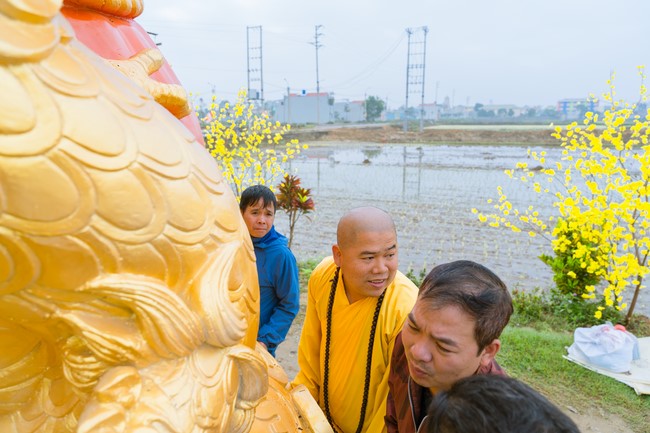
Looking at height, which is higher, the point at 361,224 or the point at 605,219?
the point at 361,224

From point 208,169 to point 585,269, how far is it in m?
5.26

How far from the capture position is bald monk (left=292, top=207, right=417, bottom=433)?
5.55 ft

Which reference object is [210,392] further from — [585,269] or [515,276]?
[515,276]

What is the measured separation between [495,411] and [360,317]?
3.30 feet

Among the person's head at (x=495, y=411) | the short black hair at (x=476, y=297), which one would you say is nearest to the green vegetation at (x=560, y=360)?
the short black hair at (x=476, y=297)

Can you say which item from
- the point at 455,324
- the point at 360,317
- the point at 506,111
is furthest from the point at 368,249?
the point at 506,111

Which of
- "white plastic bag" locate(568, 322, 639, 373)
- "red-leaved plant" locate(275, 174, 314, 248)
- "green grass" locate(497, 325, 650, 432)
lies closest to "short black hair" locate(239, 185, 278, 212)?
"green grass" locate(497, 325, 650, 432)

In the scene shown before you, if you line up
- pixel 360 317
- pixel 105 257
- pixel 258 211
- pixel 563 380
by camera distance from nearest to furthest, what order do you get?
1. pixel 105 257
2. pixel 360 317
3. pixel 258 211
4. pixel 563 380

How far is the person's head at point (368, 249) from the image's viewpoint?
1.67 m

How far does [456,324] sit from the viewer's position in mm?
1233

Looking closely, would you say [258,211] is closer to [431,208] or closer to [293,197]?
[293,197]

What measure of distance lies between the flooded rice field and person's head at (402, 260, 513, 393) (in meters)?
5.54

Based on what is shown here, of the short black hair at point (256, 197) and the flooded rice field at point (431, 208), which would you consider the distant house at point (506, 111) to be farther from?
the short black hair at point (256, 197)

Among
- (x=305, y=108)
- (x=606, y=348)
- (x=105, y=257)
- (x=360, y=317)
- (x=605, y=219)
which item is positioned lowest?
(x=606, y=348)
